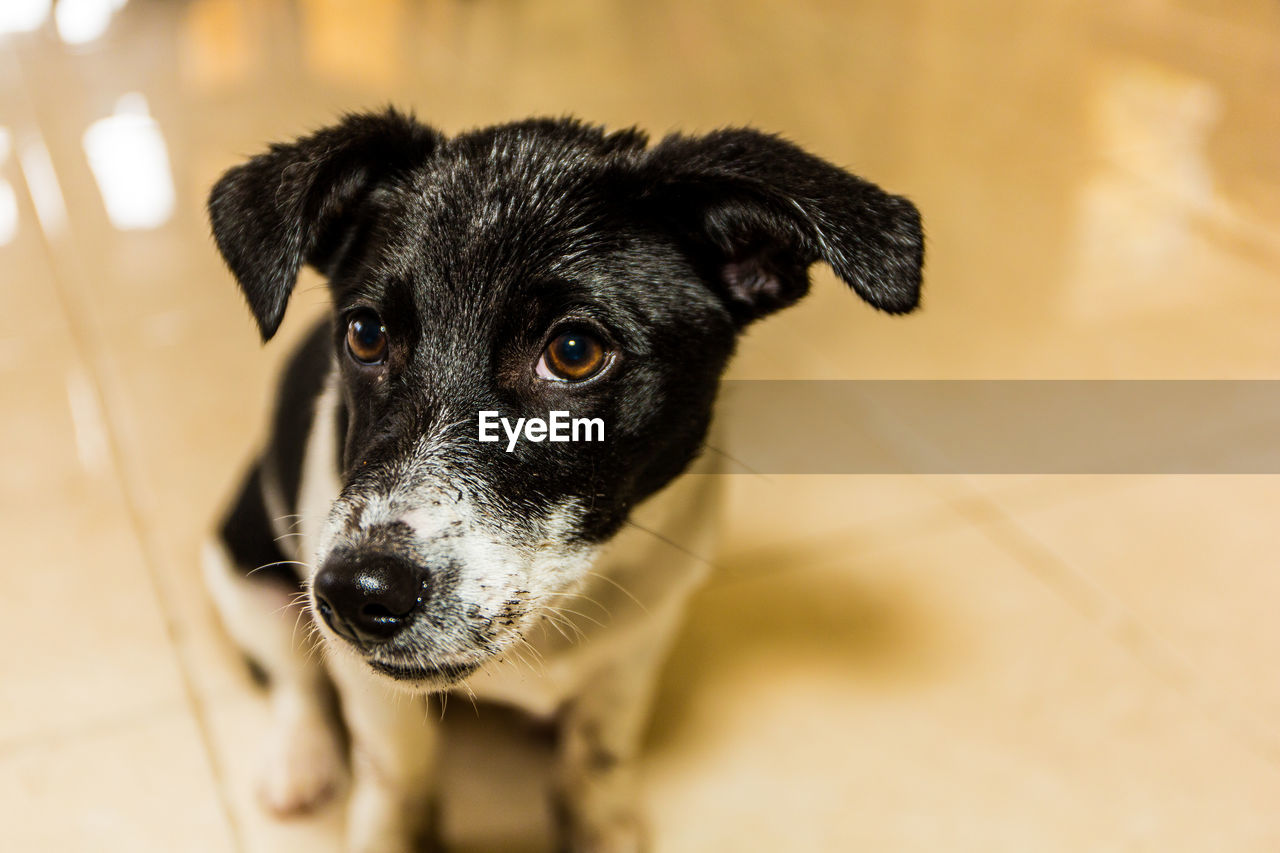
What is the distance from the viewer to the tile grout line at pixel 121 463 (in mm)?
1504

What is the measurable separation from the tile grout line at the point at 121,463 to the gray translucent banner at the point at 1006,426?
3.17ft

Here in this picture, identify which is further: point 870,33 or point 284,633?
point 870,33

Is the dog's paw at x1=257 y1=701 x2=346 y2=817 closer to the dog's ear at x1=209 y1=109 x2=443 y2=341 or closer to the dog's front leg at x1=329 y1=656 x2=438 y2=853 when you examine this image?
the dog's front leg at x1=329 y1=656 x2=438 y2=853

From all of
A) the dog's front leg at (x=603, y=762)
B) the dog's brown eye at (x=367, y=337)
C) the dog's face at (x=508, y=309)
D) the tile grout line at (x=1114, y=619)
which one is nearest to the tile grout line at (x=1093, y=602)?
the tile grout line at (x=1114, y=619)

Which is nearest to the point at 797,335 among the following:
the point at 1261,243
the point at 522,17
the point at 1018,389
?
the point at 1018,389

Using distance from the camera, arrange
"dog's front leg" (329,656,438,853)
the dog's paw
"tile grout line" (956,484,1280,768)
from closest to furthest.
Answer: "dog's front leg" (329,656,438,853), the dog's paw, "tile grout line" (956,484,1280,768)

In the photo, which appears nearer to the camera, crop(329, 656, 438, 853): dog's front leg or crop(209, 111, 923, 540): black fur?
crop(209, 111, 923, 540): black fur

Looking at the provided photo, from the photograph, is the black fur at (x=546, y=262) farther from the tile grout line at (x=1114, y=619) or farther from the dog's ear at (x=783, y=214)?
the tile grout line at (x=1114, y=619)

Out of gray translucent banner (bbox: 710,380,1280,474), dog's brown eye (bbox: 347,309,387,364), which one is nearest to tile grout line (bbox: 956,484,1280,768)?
gray translucent banner (bbox: 710,380,1280,474)

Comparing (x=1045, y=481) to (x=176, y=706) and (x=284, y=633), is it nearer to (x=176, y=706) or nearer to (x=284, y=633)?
(x=284, y=633)

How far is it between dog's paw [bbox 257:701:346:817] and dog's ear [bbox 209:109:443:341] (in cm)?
59

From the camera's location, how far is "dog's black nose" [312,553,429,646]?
0.96 m

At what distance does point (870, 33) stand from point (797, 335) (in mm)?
2048

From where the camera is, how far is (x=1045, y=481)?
6.62 ft
